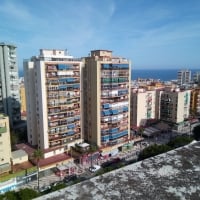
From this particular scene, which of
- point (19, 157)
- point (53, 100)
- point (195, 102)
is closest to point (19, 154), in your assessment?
point (19, 157)

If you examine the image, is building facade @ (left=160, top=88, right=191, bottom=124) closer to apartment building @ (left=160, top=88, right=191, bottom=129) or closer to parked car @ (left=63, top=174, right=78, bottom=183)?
apartment building @ (left=160, top=88, right=191, bottom=129)

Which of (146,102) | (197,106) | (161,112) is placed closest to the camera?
(146,102)

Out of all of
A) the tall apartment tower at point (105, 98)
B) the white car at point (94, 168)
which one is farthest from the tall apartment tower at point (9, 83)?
the white car at point (94, 168)

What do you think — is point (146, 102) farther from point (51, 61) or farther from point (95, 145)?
point (51, 61)

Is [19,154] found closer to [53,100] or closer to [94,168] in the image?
[53,100]

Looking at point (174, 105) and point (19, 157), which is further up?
point (174, 105)

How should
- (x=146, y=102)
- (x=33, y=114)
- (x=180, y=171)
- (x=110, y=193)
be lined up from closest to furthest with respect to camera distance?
(x=110, y=193) → (x=180, y=171) → (x=33, y=114) → (x=146, y=102)

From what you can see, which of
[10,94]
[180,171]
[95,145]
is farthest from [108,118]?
[180,171]
